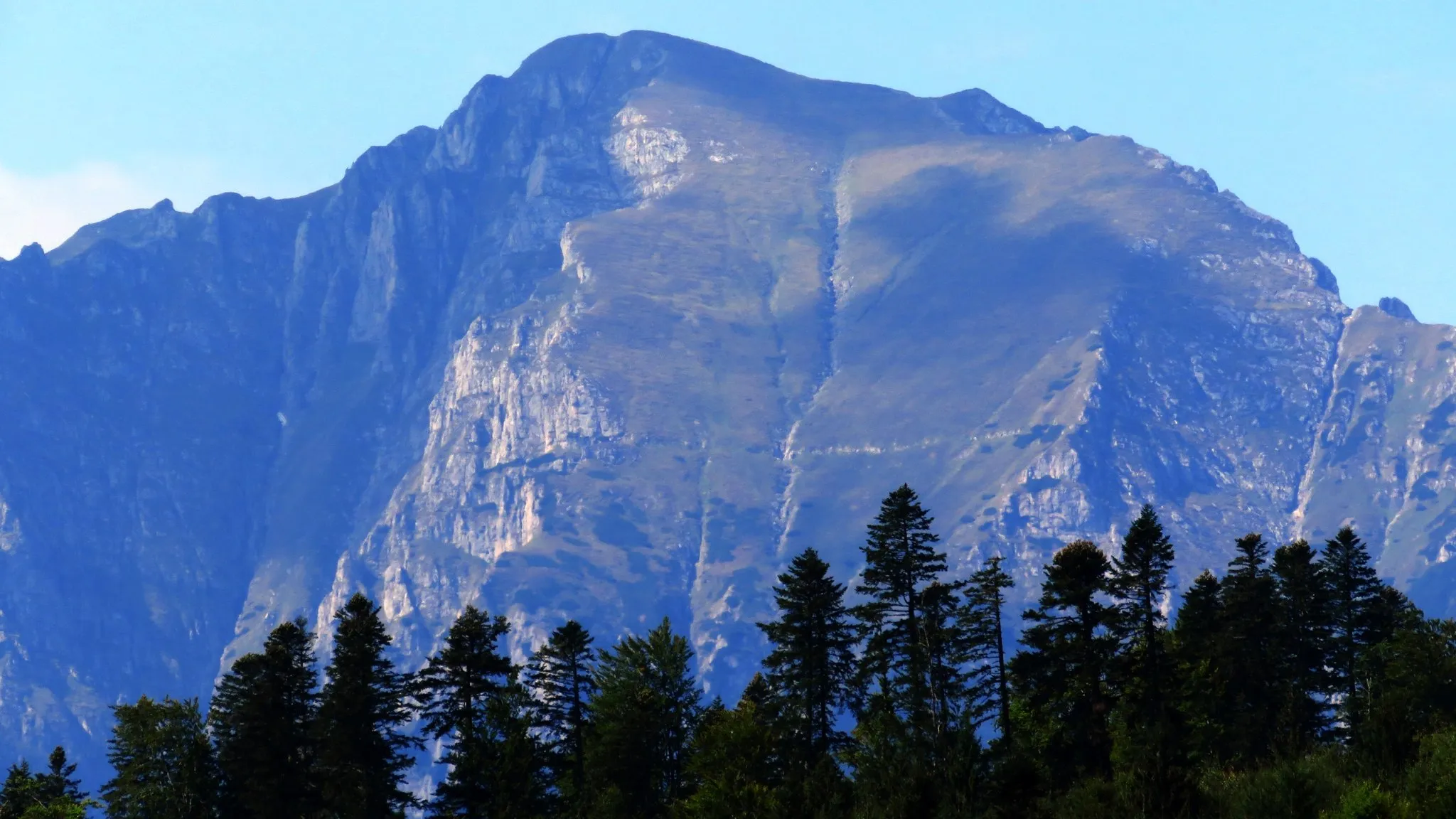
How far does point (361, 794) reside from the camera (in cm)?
9062

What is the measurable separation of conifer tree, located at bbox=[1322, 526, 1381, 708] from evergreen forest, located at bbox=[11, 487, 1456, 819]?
38 cm

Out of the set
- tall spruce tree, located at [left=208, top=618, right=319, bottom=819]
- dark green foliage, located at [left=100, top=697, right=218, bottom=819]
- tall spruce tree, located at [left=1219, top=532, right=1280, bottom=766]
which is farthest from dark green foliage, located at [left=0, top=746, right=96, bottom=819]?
tall spruce tree, located at [left=1219, top=532, right=1280, bottom=766]

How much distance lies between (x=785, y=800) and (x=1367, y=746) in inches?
972

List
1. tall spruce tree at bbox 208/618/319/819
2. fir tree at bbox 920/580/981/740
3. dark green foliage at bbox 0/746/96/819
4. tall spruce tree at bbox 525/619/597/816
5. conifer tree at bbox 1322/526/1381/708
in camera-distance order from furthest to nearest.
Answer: conifer tree at bbox 1322/526/1381/708 → tall spruce tree at bbox 525/619/597/816 → dark green foliage at bbox 0/746/96/819 → tall spruce tree at bbox 208/618/319/819 → fir tree at bbox 920/580/981/740

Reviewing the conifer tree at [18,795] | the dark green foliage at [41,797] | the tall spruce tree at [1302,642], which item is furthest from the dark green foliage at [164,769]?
the tall spruce tree at [1302,642]

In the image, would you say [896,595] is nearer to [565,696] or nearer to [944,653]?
[944,653]

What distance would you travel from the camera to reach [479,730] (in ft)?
316

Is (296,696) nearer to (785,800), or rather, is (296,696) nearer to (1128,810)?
(785,800)

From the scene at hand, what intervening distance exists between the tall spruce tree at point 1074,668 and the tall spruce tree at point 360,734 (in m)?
32.1

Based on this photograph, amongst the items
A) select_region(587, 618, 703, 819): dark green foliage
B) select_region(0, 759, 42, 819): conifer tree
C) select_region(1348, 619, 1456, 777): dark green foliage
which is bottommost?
select_region(1348, 619, 1456, 777): dark green foliage

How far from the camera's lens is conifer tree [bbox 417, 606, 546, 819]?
94.4 meters

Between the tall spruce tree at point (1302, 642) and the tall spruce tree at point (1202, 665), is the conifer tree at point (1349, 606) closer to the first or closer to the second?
the tall spruce tree at point (1302, 642)

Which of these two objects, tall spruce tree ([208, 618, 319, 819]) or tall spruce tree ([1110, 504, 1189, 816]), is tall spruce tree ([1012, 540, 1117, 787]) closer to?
tall spruce tree ([1110, 504, 1189, 816])

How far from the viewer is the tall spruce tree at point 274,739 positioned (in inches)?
3703
